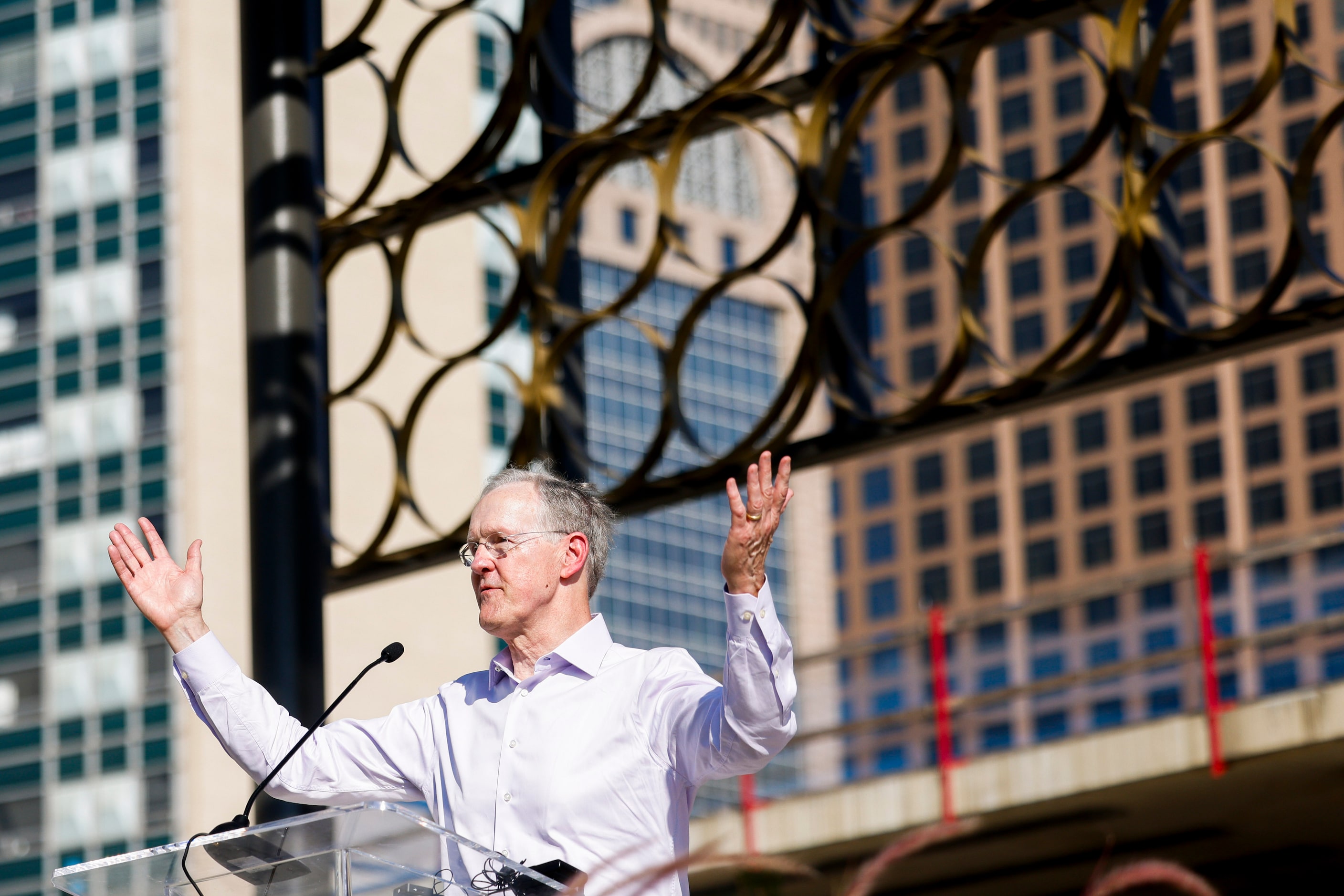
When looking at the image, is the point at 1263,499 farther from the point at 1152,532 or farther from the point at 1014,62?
the point at 1014,62

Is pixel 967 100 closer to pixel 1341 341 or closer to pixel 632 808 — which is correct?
pixel 632 808

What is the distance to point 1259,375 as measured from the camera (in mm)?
98188

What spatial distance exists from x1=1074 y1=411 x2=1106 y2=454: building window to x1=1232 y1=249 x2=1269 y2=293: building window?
7770mm

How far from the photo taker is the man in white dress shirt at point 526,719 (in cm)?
335

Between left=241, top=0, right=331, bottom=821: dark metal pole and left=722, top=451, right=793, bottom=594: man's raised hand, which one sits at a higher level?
left=241, top=0, right=331, bottom=821: dark metal pole

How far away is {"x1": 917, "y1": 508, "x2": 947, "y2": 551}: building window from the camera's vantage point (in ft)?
345

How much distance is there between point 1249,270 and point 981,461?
1347 cm

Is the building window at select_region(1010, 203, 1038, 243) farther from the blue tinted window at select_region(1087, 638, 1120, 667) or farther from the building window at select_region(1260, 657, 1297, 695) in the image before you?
the building window at select_region(1260, 657, 1297, 695)

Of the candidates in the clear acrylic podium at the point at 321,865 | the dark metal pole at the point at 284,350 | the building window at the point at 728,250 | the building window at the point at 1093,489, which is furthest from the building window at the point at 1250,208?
the clear acrylic podium at the point at 321,865

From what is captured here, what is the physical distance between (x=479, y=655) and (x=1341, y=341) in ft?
160

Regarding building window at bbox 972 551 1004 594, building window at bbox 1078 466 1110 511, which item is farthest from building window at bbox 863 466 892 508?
building window at bbox 1078 466 1110 511

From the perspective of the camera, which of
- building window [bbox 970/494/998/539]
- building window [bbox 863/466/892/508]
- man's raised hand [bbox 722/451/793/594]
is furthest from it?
building window [bbox 863/466/892/508]

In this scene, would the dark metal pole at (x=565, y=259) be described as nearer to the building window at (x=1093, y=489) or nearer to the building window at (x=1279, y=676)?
the building window at (x=1279, y=676)

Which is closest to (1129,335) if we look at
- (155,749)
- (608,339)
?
(608,339)
